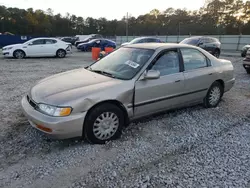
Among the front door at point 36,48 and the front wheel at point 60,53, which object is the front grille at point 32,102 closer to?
the front door at point 36,48

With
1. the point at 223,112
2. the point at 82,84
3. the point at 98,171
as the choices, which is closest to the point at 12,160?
the point at 98,171

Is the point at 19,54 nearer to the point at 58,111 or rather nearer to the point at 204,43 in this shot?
the point at 204,43

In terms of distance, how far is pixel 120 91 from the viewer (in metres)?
3.51

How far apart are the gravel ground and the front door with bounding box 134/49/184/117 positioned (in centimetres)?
39

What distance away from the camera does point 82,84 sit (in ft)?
11.8

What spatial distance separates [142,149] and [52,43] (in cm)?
1376

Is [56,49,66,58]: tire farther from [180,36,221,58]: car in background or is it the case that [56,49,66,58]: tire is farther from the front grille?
the front grille

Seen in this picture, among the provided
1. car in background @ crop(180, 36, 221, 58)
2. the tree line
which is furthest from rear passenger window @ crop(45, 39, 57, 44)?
the tree line

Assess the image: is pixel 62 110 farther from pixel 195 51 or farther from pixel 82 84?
pixel 195 51

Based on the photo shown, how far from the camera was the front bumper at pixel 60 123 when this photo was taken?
10.00ft

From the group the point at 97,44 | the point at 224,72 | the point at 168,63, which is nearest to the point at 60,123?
the point at 168,63

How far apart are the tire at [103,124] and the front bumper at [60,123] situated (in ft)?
0.42

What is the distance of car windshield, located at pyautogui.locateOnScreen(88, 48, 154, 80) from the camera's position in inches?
151

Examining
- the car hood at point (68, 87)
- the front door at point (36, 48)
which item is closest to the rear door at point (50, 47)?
the front door at point (36, 48)
